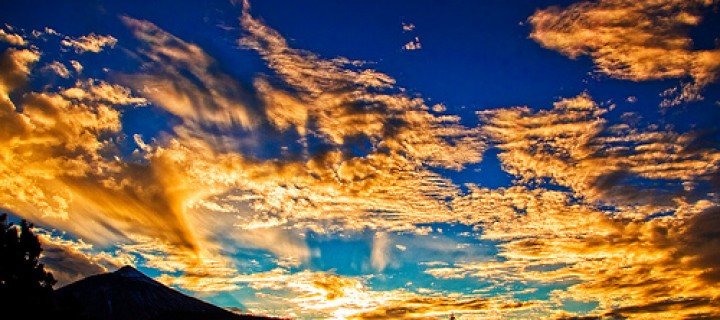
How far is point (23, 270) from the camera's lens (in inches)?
917

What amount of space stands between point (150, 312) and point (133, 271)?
→ 4.48 meters

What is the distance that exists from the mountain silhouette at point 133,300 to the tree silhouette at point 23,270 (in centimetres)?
399

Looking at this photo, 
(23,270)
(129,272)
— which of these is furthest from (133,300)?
(23,270)

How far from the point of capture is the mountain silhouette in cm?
2770

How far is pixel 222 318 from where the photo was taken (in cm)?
2811

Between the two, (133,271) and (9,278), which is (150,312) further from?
(9,278)

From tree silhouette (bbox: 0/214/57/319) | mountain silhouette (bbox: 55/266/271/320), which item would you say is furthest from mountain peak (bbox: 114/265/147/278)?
tree silhouette (bbox: 0/214/57/319)

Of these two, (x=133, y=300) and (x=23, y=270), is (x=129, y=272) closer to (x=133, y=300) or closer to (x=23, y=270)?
(x=133, y=300)

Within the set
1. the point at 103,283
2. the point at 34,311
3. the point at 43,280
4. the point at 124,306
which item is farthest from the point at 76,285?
the point at 34,311

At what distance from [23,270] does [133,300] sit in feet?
23.7

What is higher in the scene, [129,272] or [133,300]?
[129,272]

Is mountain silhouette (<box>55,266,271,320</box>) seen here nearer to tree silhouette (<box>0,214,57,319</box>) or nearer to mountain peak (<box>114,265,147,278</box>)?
mountain peak (<box>114,265,147,278</box>)

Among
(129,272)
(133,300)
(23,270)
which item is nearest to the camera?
(23,270)

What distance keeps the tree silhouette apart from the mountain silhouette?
157 inches
